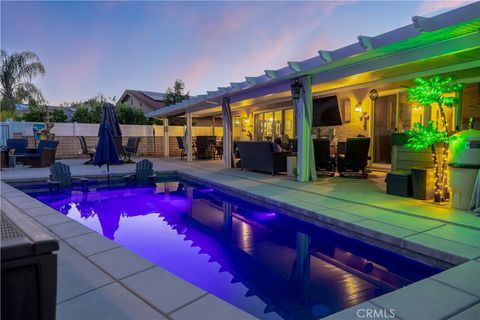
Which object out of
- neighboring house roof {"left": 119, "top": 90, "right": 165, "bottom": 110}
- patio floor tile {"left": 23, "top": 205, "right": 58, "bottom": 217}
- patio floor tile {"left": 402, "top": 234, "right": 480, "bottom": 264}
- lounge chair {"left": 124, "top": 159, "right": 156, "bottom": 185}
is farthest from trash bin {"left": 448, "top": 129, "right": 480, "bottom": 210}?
neighboring house roof {"left": 119, "top": 90, "right": 165, "bottom": 110}

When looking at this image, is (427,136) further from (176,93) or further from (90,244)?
(176,93)

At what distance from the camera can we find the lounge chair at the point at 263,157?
8906 millimetres

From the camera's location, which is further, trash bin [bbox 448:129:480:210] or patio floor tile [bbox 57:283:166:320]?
trash bin [bbox 448:129:480:210]

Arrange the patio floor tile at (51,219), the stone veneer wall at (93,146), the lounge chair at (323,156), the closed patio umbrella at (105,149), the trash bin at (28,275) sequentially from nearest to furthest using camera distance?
1. the trash bin at (28,275)
2. the patio floor tile at (51,219)
3. the lounge chair at (323,156)
4. the closed patio umbrella at (105,149)
5. the stone veneer wall at (93,146)

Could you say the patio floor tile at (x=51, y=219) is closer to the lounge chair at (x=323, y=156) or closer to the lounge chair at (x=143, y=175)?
the lounge chair at (x=143, y=175)

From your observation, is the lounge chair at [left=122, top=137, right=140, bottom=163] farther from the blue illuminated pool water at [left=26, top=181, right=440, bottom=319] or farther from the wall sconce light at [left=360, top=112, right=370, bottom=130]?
the wall sconce light at [left=360, top=112, right=370, bottom=130]

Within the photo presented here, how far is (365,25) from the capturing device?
7566 millimetres

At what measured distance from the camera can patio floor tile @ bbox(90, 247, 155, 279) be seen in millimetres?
2660

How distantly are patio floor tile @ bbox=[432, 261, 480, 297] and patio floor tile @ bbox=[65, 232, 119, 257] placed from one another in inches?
125

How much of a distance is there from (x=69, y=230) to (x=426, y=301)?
3.88 metres

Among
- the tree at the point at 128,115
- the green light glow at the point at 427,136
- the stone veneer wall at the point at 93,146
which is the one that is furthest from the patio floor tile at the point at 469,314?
the tree at the point at 128,115

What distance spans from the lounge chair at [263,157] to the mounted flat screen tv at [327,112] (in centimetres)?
350

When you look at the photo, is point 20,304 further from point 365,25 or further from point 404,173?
point 365,25

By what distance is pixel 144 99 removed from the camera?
24672mm
